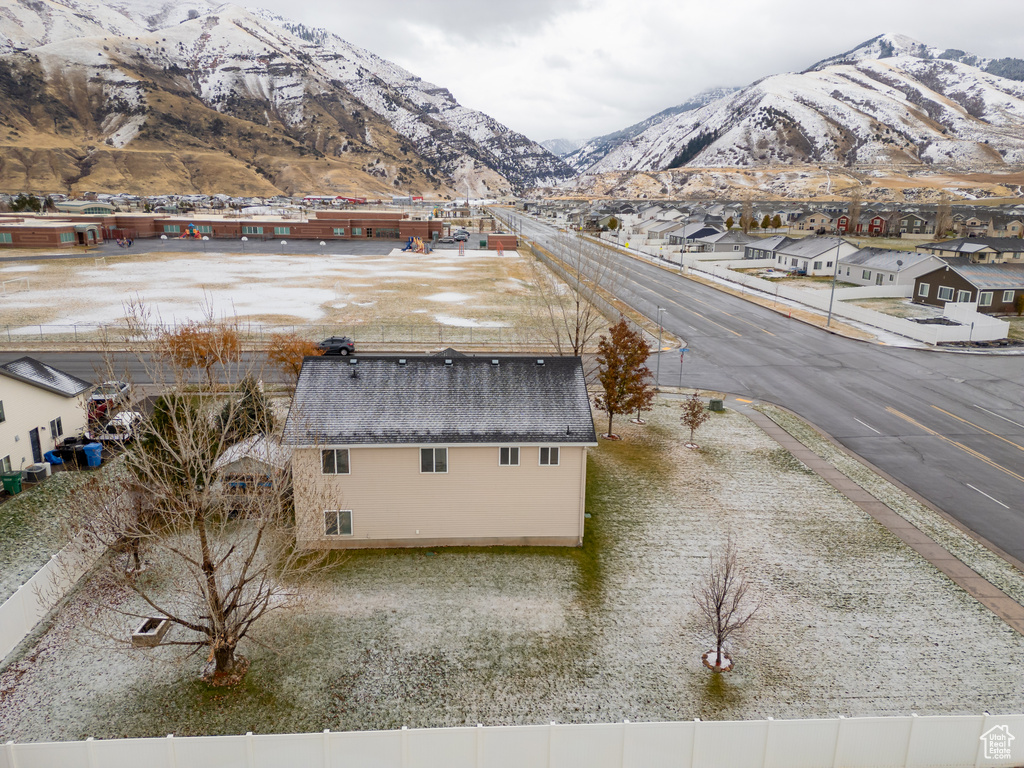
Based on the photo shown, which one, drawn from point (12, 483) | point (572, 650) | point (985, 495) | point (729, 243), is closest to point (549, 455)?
point (572, 650)

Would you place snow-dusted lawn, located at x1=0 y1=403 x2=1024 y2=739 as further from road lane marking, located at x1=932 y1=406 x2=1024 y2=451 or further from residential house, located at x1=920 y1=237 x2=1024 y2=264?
residential house, located at x1=920 y1=237 x2=1024 y2=264

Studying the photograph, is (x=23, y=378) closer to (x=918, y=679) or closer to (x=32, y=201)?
(x=918, y=679)

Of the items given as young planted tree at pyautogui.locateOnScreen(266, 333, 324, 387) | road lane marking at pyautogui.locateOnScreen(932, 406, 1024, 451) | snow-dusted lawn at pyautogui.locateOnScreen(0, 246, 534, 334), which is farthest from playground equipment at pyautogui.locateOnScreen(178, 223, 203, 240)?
road lane marking at pyautogui.locateOnScreen(932, 406, 1024, 451)

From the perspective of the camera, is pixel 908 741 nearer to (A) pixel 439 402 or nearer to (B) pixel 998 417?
(A) pixel 439 402

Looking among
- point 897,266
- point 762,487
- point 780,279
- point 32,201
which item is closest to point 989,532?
point 762,487

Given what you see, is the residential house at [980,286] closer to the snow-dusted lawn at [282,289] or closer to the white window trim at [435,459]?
the snow-dusted lawn at [282,289]
